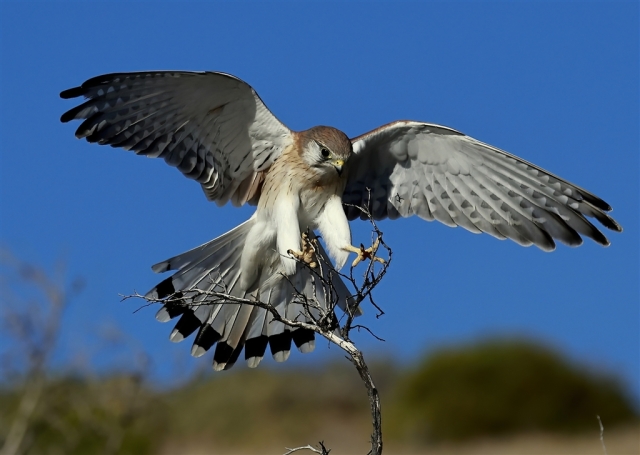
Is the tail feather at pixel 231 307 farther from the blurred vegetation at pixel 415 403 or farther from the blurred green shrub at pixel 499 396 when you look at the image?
the blurred green shrub at pixel 499 396

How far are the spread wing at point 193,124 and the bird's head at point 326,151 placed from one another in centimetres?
24

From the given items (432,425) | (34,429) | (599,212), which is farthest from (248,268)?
(432,425)

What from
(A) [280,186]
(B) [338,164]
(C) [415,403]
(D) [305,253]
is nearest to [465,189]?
(B) [338,164]

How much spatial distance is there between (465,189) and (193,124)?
1.72 m

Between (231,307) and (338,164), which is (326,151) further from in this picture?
(231,307)

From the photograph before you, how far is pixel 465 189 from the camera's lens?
5.50m

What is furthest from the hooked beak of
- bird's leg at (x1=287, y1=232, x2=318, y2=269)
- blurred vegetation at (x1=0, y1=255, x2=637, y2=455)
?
blurred vegetation at (x1=0, y1=255, x2=637, y2=455)

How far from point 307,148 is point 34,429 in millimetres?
5006

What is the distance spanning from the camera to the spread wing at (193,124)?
491 cm

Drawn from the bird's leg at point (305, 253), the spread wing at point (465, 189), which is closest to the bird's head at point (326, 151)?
the spread wing at point (465, 189)

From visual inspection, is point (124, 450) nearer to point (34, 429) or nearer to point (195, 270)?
point (34, 429)

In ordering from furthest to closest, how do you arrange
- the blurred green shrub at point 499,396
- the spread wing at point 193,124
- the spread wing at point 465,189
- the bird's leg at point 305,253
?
the blurred green shrub at point 499,396
the spread wing at point 465,189
the spread wing at point 193,124
the bird's leg at point 305,253

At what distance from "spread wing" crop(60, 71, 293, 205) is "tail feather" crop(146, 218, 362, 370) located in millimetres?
357

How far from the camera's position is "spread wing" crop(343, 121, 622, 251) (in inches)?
207
